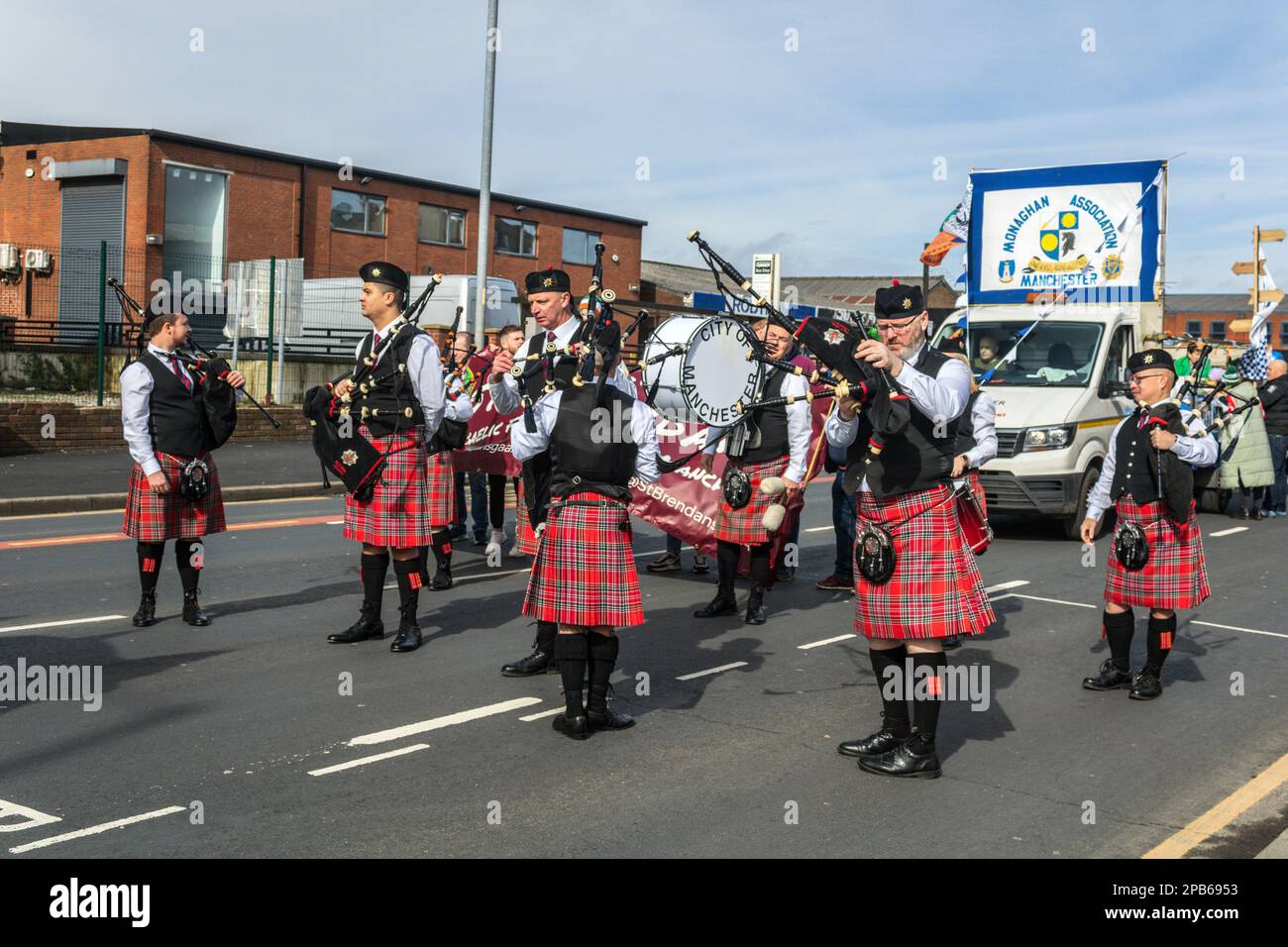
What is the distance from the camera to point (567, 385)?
5.75m

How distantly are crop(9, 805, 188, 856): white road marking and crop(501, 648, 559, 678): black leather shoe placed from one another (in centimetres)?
240

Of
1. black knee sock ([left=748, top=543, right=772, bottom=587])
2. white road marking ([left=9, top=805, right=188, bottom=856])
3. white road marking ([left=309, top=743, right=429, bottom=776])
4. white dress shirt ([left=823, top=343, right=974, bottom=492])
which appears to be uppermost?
white dress shirt ([left=823, top=343, right=974, bottom=492])

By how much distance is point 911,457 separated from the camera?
522cm

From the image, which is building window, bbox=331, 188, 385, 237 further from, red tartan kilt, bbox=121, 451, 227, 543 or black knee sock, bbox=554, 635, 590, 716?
black knee sock, bbox=554, 635, 590, 716

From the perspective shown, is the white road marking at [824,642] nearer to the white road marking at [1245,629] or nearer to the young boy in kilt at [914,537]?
the young boy in kilt at [914,537]

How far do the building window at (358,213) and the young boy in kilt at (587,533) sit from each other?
109 ft

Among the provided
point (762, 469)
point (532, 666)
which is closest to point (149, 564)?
point (532, 666)

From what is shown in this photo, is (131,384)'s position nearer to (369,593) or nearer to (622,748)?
(369,593)

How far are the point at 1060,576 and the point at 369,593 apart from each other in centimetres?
591

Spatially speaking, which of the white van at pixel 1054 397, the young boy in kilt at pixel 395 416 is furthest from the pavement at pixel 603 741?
the white van at pixel 1054 397

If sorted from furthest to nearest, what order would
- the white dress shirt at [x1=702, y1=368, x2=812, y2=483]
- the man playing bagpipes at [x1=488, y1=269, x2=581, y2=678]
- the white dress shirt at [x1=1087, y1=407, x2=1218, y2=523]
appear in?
the white dress shirt at [x1=702, y1=368, x2=812, y2=483] < the white dress shirt at [x1=1087, y1=407, x2=1218, y2=523] < the man playing bagpipes at [x1=488, y1=269, x2=581, y2=678]

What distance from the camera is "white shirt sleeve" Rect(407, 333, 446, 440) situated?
723 centimetres

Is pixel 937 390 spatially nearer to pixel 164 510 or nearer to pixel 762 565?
pixel 762 565

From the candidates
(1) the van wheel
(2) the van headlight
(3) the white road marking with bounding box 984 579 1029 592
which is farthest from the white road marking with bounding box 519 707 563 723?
(1) the van wheel
